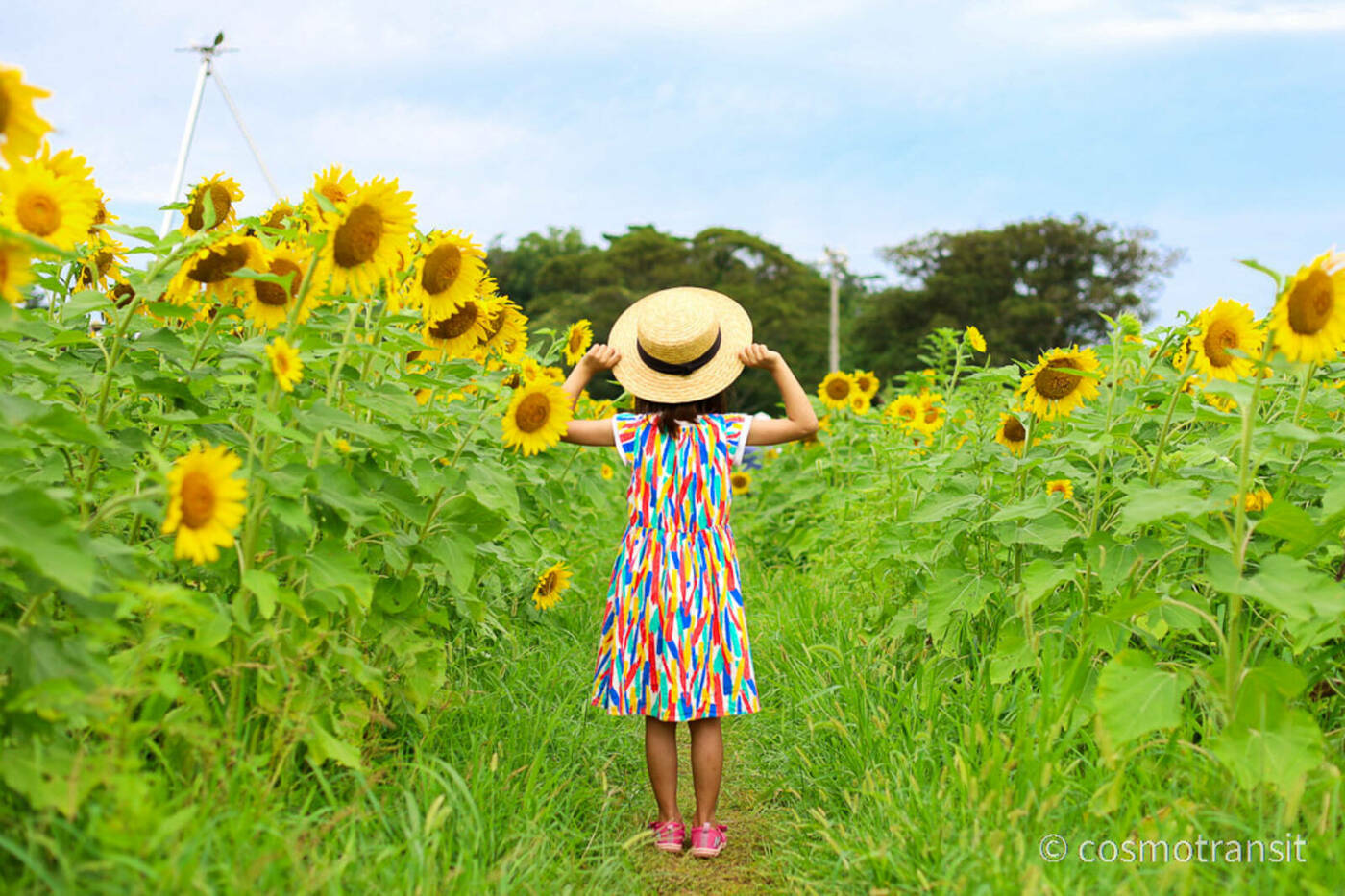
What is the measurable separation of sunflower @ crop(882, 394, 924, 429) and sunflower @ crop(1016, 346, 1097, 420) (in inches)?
89.9

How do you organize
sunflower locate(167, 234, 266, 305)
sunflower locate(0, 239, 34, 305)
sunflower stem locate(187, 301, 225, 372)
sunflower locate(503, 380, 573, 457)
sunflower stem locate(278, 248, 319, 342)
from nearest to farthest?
sunflower locate(0, 239, 34, 305) < sunflower stem locate(278, 248, 319, 342) < sunflower stem locate(187, 301, 225, 372) < sunflower locate(167, 234, 266, 305) < sunflower locate(503, 380, 573, 457)

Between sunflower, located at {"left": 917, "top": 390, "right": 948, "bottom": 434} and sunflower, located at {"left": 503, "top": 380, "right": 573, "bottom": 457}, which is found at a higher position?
sunflower, located at {"left": 917, "top": 390, "right": 948, "bottom": 434}

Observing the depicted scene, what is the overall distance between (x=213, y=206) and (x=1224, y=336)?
312 centimetres

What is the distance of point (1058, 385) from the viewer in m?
3.88

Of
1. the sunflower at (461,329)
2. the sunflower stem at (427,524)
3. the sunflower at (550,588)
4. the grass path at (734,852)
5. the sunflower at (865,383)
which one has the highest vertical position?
the sunflower at (865,383)

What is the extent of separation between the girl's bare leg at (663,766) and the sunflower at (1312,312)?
2086mm

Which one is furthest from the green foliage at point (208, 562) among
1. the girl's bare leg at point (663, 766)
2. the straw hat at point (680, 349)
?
the girl's bare leg at point (663, 766)

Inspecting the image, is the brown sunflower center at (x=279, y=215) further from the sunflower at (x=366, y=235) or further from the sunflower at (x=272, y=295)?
the sunflower at (x=366, y=235)

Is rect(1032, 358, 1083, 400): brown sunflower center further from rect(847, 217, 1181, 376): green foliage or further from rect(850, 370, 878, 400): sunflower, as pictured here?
rect(847, 217, 1181, 376): green foliage

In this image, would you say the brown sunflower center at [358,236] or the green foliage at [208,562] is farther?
the brown sunflower center at [358,236]

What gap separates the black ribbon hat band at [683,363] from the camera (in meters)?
3.71

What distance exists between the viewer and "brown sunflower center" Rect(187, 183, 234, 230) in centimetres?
332

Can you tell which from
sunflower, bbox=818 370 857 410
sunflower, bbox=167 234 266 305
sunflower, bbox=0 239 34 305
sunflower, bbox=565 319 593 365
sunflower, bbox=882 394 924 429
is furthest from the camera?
sunflower, bbox=818 370 857 410

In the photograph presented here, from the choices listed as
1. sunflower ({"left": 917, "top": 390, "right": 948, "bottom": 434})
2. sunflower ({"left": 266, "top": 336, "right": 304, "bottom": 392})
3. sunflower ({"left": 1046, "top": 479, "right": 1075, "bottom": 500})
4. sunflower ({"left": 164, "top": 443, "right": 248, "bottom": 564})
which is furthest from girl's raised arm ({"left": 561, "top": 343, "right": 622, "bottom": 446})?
sunflower ({"left": 917, "top": 390, "right": 948, "bottom": 434})
